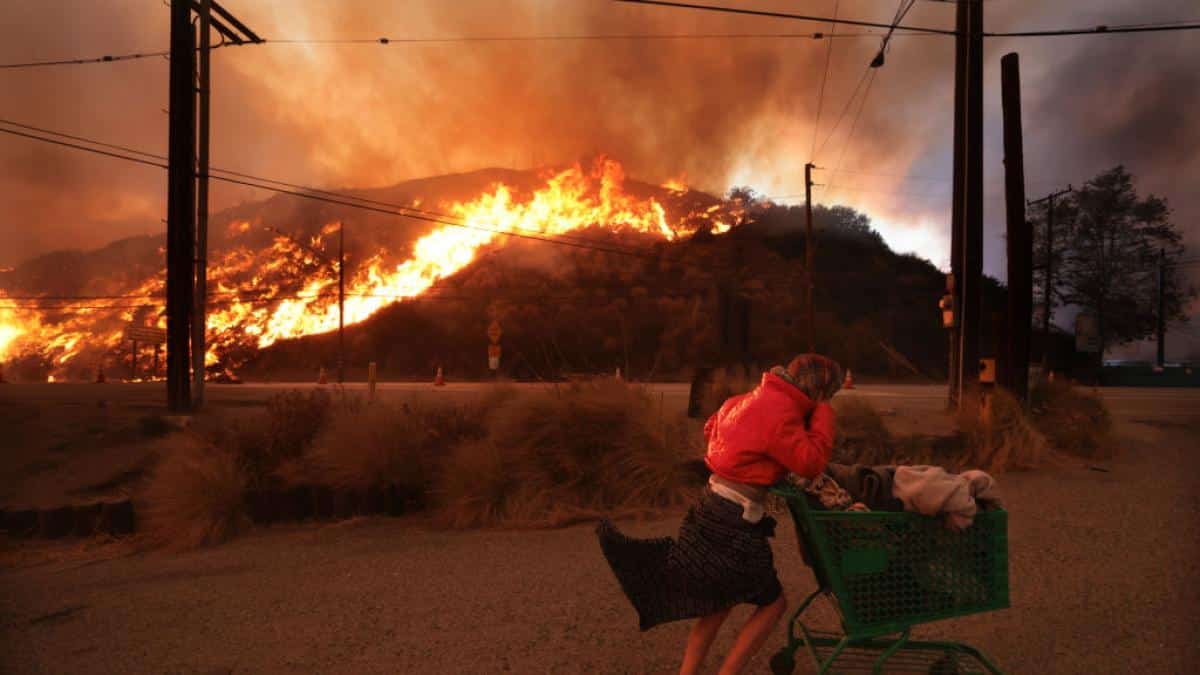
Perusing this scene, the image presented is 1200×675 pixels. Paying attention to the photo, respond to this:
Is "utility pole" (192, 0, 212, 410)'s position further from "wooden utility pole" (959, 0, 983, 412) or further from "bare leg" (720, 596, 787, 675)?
"wooden utility pole" (959, 0, 983, 412)

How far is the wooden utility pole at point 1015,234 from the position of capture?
10.1 meters

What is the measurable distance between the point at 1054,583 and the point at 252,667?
4.83 m

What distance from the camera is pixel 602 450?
6754 millimetres

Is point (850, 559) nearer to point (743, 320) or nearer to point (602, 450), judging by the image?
point (602, 450)

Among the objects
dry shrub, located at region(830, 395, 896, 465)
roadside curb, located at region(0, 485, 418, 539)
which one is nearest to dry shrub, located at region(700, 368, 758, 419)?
dry shrub, located at region(830, 395, 896, 465)

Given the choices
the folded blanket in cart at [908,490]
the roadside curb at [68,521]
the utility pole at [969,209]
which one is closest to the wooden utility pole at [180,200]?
the roadside curb at [68,521]

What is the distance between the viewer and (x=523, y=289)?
52344mm

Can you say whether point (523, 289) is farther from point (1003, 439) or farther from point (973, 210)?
point (1003, 439)

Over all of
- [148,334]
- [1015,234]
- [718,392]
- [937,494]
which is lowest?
[718,392]

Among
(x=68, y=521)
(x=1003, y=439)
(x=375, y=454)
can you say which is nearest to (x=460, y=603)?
(x=375, y=454)

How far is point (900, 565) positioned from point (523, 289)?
50.4 metres

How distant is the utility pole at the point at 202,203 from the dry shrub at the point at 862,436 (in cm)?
1165

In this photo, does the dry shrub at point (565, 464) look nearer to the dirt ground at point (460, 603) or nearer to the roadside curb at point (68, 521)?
the dirt ground at point (460, 603)

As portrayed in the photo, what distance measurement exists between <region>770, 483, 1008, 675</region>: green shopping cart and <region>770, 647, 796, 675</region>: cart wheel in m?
0.46
